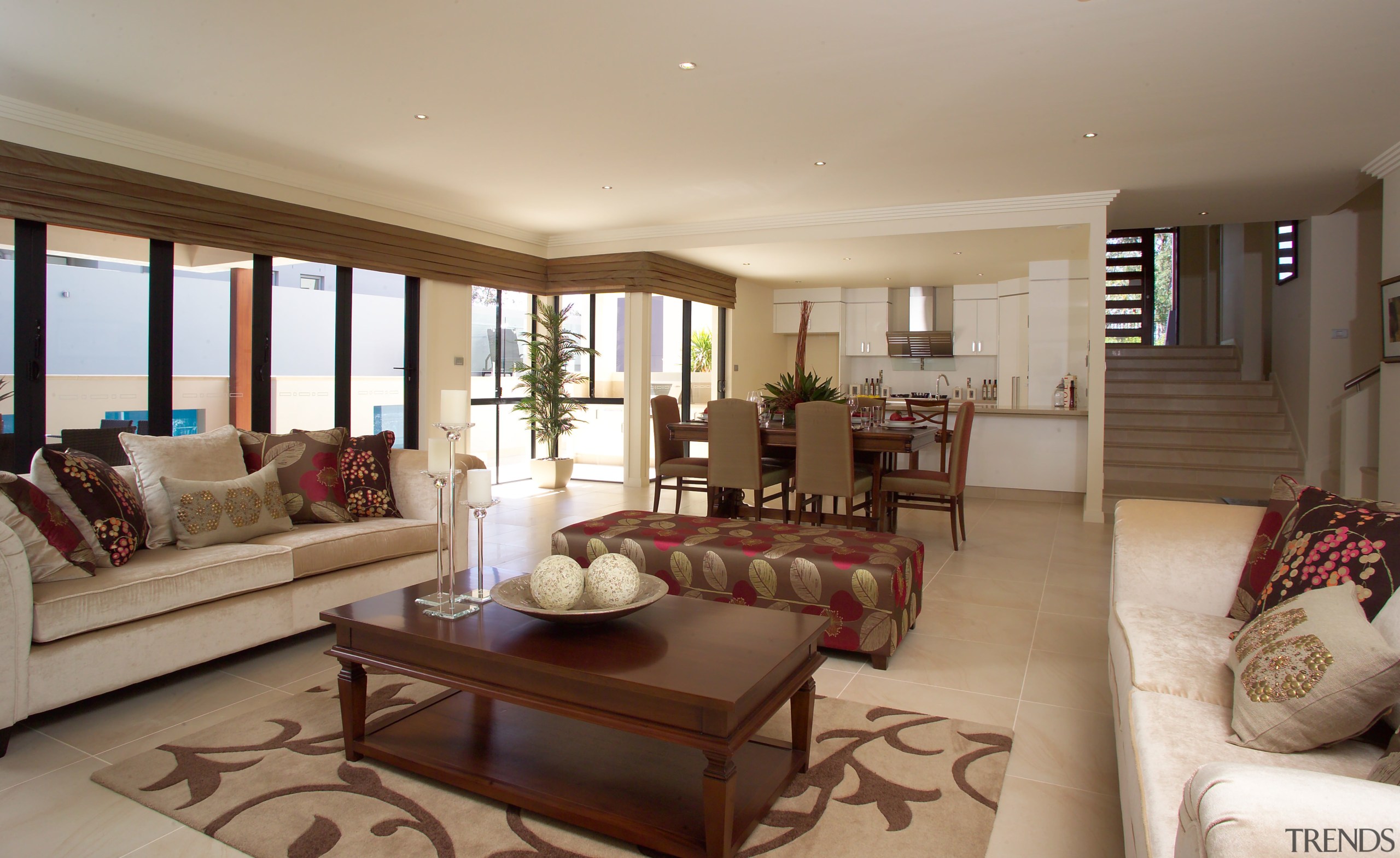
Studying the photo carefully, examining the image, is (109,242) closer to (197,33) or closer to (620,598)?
(197,33)

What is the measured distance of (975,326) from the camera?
9.72 metres

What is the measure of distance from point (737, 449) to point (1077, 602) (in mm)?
2229

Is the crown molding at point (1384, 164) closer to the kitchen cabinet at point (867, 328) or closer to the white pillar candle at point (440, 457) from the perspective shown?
the kitchen cabinet at point (867, 328)

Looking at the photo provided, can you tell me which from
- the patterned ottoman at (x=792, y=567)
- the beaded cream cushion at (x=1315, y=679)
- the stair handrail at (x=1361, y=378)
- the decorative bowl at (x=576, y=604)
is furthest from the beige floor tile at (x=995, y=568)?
the stair handrail at (x=1361, y=378)

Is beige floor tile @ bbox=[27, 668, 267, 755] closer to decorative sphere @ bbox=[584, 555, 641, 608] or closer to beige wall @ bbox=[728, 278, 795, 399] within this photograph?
decorative sphere @ bbox=[584, 555, 641, 608]

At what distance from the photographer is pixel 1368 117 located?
4402 mm

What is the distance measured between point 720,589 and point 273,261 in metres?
4.61

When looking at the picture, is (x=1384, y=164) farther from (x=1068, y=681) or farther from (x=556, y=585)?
(x=556, y=585)

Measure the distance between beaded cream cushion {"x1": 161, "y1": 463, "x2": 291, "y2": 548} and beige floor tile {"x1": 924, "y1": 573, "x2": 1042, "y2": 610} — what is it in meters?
3.03

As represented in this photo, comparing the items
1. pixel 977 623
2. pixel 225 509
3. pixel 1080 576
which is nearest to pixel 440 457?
pixel 225 509

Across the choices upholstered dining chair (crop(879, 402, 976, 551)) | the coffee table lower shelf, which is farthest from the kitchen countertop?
the coffee table lower shelf

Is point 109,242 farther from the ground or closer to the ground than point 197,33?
closer to the ground

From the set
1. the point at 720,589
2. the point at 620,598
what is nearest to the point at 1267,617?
the point at 620,598

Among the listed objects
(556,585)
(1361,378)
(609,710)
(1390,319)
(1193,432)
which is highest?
(1390,319)
